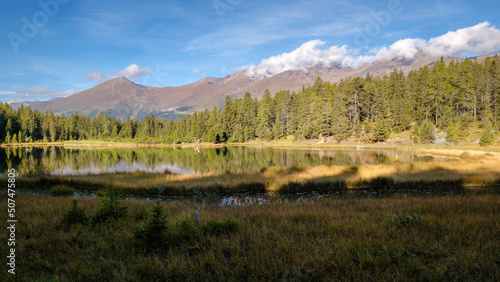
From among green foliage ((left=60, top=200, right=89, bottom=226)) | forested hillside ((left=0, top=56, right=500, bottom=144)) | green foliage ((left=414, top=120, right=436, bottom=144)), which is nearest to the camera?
green foliage ((left=60, top=200, right=89, bottom=226))

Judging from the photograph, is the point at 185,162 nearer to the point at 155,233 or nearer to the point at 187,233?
the point at 187,233

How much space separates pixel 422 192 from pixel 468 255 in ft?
56.2

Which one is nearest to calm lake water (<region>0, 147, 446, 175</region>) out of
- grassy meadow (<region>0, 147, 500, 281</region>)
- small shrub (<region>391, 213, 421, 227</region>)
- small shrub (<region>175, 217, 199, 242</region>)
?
grassy meadow (<region>0, 147, 500, 281</region>)

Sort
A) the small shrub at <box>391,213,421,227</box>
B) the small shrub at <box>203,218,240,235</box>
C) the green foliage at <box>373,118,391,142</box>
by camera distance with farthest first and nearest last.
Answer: the green foliage at <box>373,118,391,142</box>
the small shrub at <box>391,213,421,227</box>
the small shrub at <box>203,218,240,235</box>

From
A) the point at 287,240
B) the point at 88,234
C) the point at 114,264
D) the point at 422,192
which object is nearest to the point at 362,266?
the point at 287,240

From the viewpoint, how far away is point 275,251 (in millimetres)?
6418

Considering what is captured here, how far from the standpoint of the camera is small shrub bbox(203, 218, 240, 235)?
27.4 ft

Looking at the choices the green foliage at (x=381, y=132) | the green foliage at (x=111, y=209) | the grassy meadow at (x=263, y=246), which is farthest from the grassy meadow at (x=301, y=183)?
the green foliage at (x=381, y=132)

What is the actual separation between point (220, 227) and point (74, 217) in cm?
554

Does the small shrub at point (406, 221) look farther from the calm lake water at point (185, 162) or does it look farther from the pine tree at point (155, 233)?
the calm lake water at point (185, 162)

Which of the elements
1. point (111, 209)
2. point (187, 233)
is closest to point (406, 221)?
point (187, 233)

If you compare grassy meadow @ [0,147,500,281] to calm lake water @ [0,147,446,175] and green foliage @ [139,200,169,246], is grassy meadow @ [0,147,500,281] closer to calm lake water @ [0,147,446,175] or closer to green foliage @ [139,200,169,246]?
green foliage @ [139,200,169,246]

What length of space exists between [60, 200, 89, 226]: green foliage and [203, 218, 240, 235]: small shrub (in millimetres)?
4754

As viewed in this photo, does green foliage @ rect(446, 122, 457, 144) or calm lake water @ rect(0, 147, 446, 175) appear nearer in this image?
calm lake water @ rect(0, 147, 446, 175)
